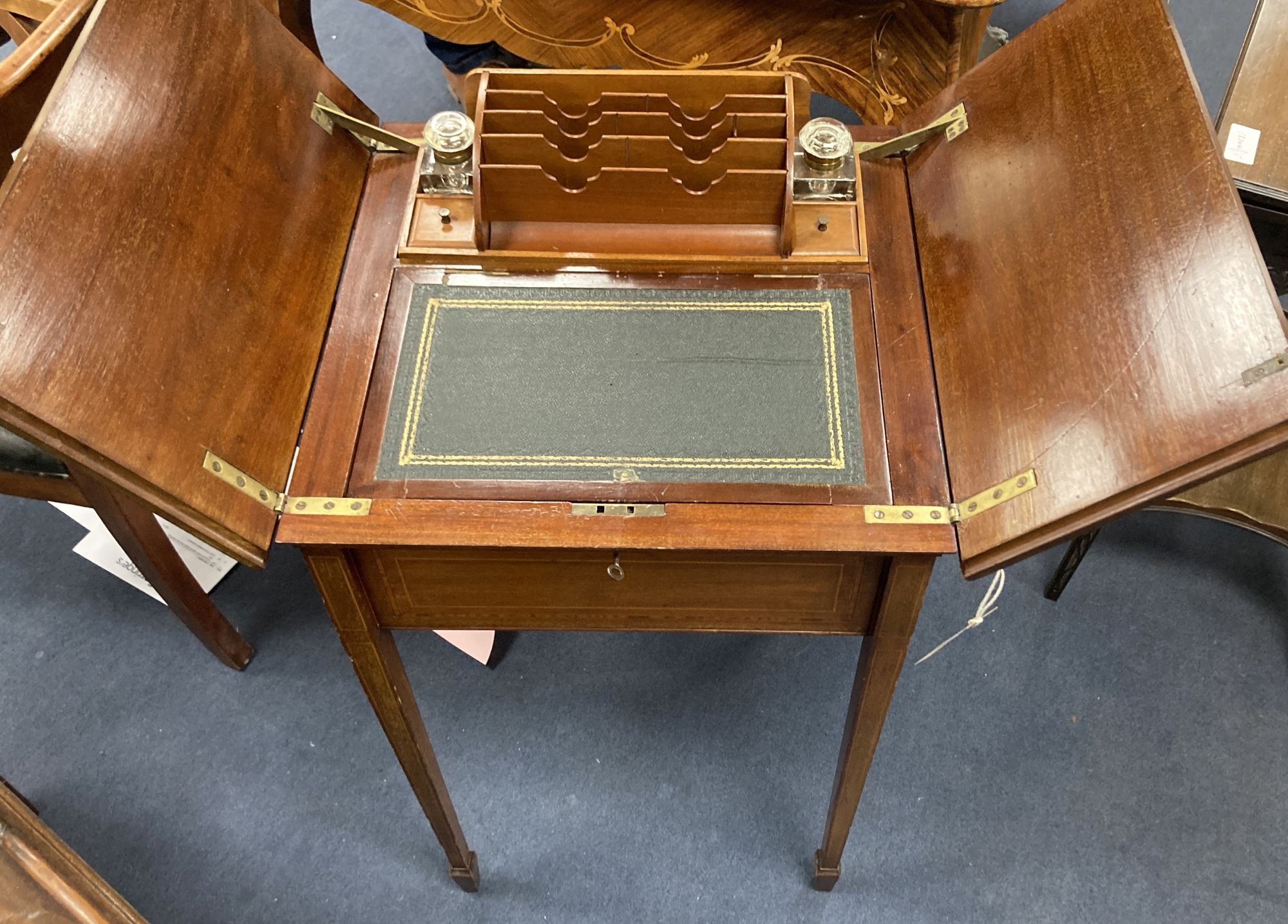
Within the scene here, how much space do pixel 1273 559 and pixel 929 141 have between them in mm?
1344

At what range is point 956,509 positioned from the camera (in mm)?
967

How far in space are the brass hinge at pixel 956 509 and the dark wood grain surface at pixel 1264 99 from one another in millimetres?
1043

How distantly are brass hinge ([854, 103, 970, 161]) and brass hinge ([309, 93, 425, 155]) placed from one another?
0.56m

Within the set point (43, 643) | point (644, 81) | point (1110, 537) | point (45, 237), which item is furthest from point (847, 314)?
point (43, 643)

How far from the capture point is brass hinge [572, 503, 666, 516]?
0.99m

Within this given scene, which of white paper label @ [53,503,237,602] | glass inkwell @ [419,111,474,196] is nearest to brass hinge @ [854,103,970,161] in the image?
glass inkwell @ [419,111,474,196]

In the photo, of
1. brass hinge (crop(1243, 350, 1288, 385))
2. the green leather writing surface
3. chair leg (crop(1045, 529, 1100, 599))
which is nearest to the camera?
brass hinge (crop(1243, 350, 1288, 385))

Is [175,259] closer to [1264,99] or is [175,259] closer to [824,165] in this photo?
[824,165]

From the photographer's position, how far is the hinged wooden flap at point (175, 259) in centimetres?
85

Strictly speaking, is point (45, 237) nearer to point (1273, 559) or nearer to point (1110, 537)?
point (1110, 537)

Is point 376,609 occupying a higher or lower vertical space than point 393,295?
lower

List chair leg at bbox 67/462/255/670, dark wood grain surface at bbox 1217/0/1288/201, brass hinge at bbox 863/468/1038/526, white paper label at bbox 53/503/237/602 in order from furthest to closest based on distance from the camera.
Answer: white paper label at bbox 53/503/237/602, dark wood grain surface at bbox 1217/0/1288/201, chair leg at bbox 67/462/255/670, brass hinge at bbox 863/468/1038/526

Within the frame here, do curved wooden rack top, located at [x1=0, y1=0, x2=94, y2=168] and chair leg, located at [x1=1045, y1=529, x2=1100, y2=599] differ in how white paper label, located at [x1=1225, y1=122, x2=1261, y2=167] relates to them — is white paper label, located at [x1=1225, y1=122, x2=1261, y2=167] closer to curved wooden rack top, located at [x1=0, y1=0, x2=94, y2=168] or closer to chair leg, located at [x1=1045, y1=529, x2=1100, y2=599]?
chair leg, located at [x1=1045, y1=529, x2=1100, y2=599]

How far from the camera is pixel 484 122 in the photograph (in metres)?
1.17
